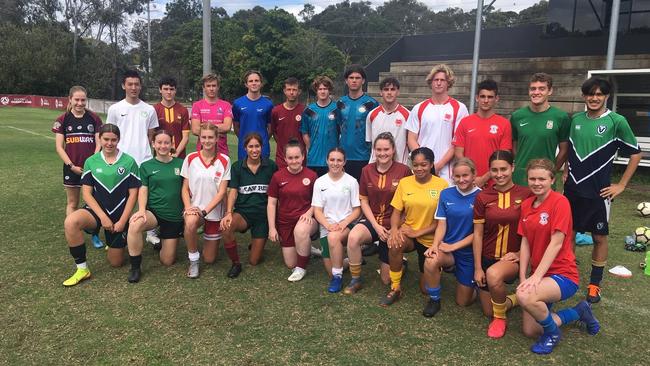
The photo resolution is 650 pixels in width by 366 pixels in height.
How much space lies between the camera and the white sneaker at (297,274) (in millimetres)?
4477

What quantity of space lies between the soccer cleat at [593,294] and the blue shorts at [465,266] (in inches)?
42.1

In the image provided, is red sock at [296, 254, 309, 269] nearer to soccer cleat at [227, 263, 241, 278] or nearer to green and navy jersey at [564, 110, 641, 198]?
soccer cleat at [227, 263, 241, 278]

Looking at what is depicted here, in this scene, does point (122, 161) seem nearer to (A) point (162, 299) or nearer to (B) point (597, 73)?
A: (A) point (162, 299)

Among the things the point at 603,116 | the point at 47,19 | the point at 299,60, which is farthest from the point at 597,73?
the point at 47,19

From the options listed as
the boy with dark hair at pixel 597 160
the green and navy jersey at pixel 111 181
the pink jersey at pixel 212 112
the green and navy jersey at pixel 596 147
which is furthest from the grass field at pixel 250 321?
the pink jersey at pixel 212 112

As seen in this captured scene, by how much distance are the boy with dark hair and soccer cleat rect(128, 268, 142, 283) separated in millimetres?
3974

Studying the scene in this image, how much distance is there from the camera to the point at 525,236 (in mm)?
3439

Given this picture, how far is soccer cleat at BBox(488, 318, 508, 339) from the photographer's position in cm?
347

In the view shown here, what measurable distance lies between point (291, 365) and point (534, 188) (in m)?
2.04

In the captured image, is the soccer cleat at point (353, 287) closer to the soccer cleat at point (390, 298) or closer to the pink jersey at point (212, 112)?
the soccer cleat at point (390, 298)

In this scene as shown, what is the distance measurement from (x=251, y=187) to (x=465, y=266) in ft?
7.18

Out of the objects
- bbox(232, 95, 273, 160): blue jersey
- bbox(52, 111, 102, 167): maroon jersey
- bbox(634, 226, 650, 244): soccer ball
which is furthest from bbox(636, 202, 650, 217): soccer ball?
bbox(52, 111, 102, 167): maroon jersey

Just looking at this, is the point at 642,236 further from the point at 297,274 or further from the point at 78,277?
the point at 78,277

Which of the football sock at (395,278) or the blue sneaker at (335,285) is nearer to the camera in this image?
the football sock at (395,278)
